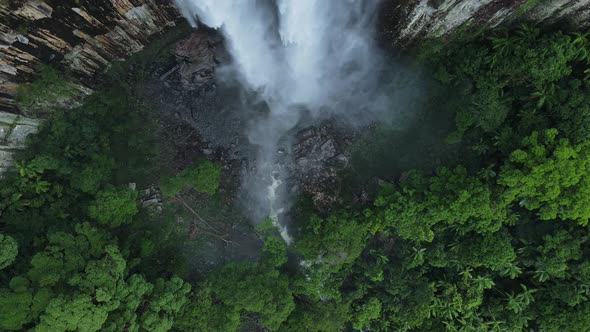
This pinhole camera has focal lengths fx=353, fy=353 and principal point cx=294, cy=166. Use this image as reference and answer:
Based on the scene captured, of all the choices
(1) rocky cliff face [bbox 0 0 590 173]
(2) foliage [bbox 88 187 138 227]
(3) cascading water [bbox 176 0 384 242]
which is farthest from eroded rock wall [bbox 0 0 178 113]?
(2) foliage [bbox 88 187 138 227]

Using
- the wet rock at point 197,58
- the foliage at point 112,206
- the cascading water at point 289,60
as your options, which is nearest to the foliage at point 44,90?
the foliage at point 112,206

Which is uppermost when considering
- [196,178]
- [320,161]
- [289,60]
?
[289,60]

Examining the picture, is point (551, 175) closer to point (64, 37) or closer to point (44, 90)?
point (64, 37)

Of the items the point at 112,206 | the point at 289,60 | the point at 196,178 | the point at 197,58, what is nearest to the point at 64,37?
the point at 197,58

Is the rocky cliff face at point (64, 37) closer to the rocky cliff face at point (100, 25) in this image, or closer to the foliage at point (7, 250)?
the rocky cliff face at point (100, 25)

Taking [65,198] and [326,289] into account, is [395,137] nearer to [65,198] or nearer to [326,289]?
[326,289]

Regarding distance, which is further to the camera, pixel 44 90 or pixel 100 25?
pixel 44 90
